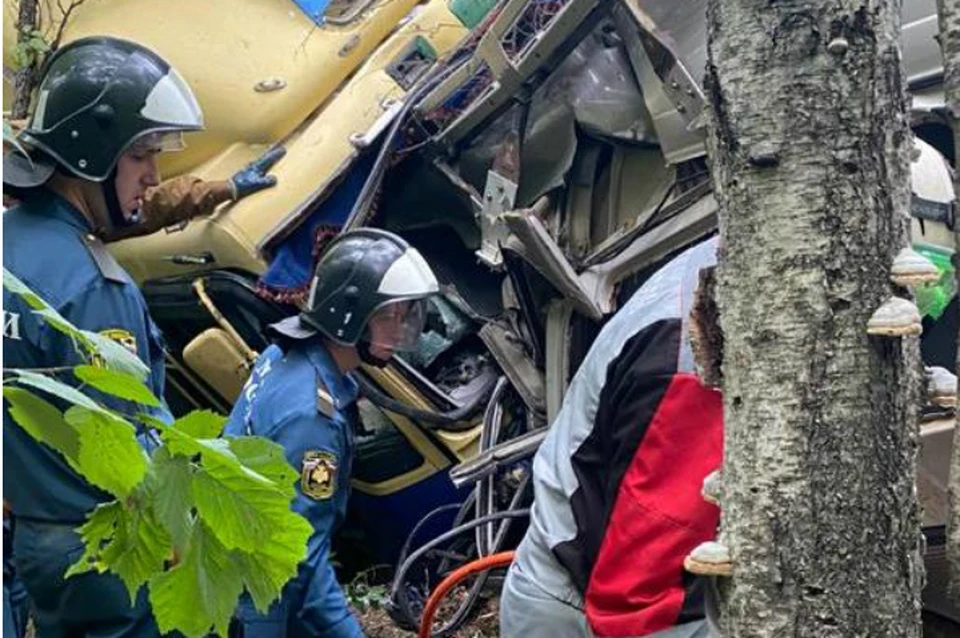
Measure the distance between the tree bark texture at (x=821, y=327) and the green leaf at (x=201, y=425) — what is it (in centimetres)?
59

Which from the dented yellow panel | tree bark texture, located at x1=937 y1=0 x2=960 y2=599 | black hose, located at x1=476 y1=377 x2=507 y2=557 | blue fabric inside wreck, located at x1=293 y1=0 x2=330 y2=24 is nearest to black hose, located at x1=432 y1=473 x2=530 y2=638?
black hose, located at x1=476 y1=377 x2=507 y2=557

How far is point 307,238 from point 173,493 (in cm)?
458

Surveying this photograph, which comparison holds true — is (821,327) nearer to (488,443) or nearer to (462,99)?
(488,443)

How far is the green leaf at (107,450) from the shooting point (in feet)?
4.38

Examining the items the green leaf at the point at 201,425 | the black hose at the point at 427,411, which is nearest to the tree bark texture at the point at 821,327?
the green leaf at the point at 201,425

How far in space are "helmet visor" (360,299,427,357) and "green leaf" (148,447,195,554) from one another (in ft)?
8.20

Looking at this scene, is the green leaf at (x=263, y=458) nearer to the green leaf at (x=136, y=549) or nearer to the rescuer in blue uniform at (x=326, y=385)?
the green leaf at (x=136, y=549)

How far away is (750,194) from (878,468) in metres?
0.33

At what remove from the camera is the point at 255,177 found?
618 cm

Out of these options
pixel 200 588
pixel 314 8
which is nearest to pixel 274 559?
pixel 200 588

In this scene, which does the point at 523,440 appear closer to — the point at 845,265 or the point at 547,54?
the point at 547,54

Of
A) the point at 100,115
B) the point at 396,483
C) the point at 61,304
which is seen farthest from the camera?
the point at 396,483

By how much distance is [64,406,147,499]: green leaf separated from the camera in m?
1.33

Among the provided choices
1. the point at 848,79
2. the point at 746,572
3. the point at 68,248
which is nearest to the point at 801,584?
the point at 746,572
